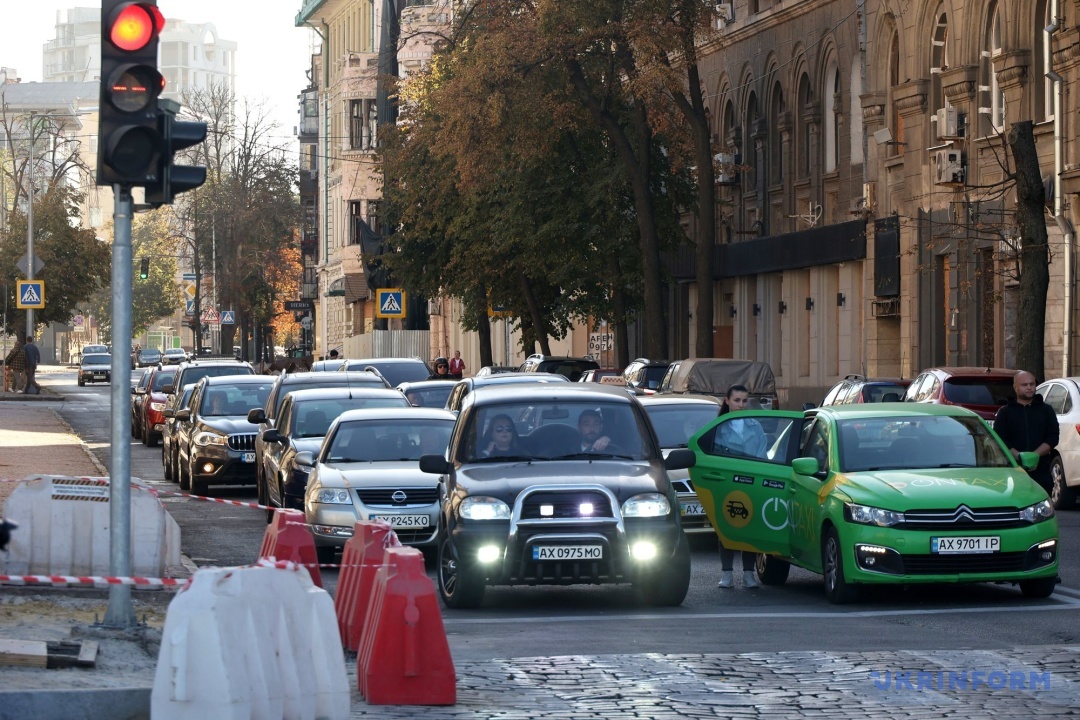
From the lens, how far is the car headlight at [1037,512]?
13859 millimetres

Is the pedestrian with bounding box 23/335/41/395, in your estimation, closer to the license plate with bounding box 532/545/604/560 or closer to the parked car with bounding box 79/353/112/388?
the parked car with bounding box 79/353/112/388

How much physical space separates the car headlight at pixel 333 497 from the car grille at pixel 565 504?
3.81 m

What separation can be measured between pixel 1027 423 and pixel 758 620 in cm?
567

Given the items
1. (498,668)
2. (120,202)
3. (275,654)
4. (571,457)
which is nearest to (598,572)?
(571,457)

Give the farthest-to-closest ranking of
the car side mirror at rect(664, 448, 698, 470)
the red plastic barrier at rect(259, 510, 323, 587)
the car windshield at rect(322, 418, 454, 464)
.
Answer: the car windshield at rect(322, 418, 454, 464) < the car side mirror at rect(664, 448, 698, 470) < the red plastic barrier at rect(259, 510, 323, 587)

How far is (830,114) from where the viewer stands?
150 feet

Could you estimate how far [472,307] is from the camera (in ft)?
177

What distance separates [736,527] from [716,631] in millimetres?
2842

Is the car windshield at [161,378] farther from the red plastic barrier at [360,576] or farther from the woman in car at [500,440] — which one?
the red plastic barrier at [360,576]

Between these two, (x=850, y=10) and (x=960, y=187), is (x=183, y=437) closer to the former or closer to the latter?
(x=960, y=187)

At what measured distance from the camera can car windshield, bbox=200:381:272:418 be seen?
2805 centimetres

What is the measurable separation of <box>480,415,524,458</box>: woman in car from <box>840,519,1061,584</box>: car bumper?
8.22 feet

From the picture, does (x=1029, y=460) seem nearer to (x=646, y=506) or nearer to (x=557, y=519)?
(x=646, y=506)

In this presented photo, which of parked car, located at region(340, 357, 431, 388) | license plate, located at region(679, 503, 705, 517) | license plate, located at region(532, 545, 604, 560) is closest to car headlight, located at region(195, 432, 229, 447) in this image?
parked car, located at region(340, 357, 431, 388)
